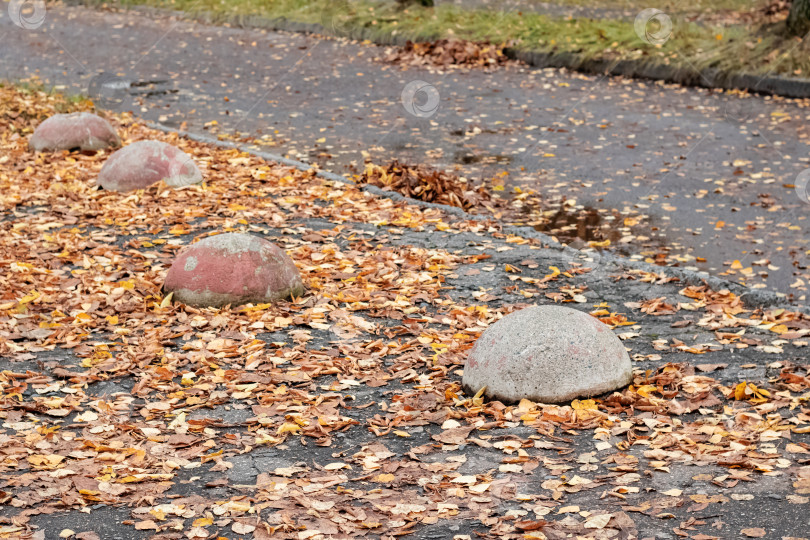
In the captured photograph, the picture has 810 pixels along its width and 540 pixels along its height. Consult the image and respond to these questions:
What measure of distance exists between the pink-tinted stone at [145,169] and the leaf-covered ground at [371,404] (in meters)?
1.12

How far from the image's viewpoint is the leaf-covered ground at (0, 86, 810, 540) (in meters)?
3.97

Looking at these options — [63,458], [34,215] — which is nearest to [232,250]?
[63,458]

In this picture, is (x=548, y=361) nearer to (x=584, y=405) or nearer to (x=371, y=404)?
(x=584, y=405)

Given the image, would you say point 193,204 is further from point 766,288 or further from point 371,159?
point 766,288

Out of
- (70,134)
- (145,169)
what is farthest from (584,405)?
(70,134)

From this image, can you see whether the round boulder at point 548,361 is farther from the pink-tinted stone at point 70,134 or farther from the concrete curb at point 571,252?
the pink-tinted stone at point 70,134

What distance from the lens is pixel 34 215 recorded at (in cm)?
828

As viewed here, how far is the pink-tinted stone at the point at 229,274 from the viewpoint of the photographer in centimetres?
625

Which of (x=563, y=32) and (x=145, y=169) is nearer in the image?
(x=145, y=169)

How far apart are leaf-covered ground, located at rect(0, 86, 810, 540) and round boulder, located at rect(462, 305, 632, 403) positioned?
0.35ft

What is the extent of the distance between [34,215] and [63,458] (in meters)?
4.47

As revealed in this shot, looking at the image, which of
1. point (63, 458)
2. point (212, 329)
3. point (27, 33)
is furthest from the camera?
point (27, 33)

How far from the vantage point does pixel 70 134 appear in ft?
33.8

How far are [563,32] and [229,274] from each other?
35.8ft
